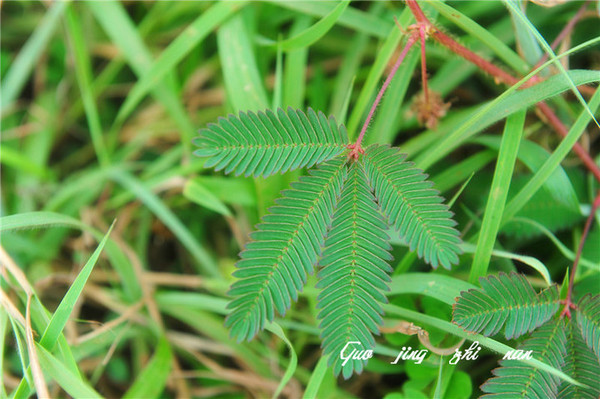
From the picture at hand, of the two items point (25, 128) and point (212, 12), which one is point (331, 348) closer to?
point (212, 12)

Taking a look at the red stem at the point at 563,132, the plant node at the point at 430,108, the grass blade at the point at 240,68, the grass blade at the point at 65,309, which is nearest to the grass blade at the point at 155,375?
the grass blade at the point at 65,309

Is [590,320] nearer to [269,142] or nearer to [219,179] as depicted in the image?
[269,142]

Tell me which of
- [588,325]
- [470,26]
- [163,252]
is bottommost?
[163,252]

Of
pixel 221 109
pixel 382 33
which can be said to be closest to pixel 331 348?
pixel 382 33

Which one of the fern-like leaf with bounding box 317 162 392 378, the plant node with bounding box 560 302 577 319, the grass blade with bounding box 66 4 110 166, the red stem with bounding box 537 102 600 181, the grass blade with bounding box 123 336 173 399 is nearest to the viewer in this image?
the fern-like leaf with bounding box 317 162 392 378

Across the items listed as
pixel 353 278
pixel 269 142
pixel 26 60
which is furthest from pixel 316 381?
pixel 26 60

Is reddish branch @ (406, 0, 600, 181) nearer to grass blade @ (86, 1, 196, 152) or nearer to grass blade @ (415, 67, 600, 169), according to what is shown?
grass blade @ (415, 67, 600, 169)

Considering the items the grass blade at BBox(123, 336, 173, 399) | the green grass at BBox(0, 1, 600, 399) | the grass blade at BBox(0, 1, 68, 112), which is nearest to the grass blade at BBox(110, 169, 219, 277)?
the green grass at BBox(0, 1, 600, 399)
